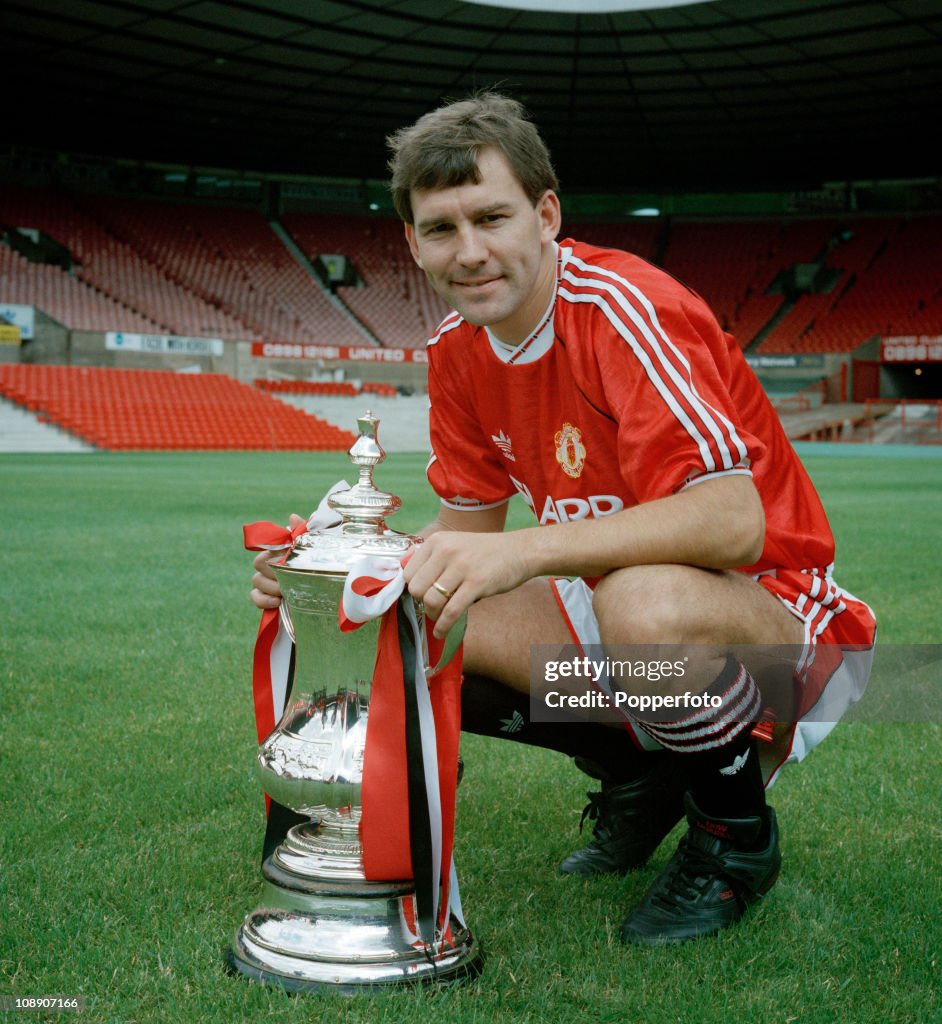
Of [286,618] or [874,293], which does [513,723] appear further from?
[874,293]

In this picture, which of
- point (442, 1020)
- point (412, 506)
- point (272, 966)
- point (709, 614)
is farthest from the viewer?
point (412, 506)

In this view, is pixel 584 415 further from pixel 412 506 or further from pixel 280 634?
pixel 412 506

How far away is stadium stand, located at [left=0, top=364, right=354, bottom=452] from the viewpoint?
24078 mm

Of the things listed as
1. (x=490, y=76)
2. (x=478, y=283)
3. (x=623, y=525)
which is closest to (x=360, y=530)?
(x=623, y=525)

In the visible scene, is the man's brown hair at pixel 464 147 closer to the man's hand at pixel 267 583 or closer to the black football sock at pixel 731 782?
the man's hand at pixel 267 583

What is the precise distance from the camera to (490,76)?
27844 mm

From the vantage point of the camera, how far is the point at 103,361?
29047 mm

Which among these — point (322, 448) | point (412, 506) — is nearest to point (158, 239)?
point (322, 448)

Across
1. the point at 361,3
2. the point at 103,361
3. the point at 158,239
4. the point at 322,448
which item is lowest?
the point at 322,448

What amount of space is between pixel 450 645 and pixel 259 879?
739 millimetres

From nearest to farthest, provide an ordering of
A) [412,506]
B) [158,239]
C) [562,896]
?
1. [562,896]
2. [412,506]
3. [158,239]

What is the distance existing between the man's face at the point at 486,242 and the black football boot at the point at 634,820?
0.99m

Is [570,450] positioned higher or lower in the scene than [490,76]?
lower

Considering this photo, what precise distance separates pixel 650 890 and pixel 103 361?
95.2 feet
